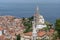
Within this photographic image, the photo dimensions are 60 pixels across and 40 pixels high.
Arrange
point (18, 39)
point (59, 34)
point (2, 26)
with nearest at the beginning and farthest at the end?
point (59, 34) → point (18, 39) → point (2, 26)

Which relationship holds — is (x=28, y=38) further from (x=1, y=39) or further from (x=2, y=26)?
(x=2, y=26)

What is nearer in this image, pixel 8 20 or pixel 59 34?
pixel 59 34

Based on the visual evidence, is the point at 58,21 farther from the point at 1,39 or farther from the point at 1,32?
the point at 1,32

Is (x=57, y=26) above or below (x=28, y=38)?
above

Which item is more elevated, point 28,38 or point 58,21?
point 58,21

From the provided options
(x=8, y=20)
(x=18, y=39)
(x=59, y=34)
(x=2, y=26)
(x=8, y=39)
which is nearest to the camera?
(x=59, y=34)

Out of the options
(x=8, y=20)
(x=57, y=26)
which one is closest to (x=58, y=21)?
(x=57, y=26)

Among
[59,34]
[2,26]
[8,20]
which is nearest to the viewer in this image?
[59,34]

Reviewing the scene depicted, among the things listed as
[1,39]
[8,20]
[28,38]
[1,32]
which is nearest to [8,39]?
[1,39]

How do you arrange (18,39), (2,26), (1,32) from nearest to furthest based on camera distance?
(18,39) → (1,32) → (2,26)
